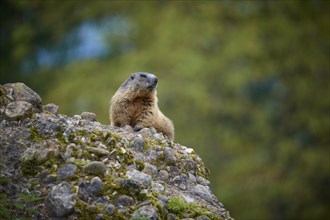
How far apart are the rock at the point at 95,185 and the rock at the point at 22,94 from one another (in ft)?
4.16

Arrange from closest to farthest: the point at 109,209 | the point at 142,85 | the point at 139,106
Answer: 1. the point at 109,209
2. the point at 139,106
3. the point at 142,85

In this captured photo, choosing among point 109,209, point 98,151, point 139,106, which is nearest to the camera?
point 109,209

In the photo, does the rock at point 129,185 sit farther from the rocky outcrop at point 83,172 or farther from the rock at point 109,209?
the rock at point 109,209

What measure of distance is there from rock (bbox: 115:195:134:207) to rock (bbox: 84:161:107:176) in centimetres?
33

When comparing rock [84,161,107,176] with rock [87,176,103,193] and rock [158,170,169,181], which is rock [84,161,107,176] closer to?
rock [87,176,103,193]

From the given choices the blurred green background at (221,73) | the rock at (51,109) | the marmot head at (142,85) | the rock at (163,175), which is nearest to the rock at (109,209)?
the rock at (163,175)

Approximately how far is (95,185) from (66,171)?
0.32 m

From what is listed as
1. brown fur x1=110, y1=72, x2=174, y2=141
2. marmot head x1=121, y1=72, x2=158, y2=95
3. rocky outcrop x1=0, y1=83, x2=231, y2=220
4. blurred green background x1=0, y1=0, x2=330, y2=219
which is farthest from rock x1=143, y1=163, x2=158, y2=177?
blurred green background x1=0, y1=0, x2=330, y2=219

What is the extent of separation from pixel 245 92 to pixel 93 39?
28.8ft

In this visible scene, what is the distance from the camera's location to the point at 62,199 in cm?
612

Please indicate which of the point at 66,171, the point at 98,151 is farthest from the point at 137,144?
the point at 66,171

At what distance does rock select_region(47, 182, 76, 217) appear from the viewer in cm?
605

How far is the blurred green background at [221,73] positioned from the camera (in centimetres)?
3066

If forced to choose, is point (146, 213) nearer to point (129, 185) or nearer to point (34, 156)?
point (129, 185)
